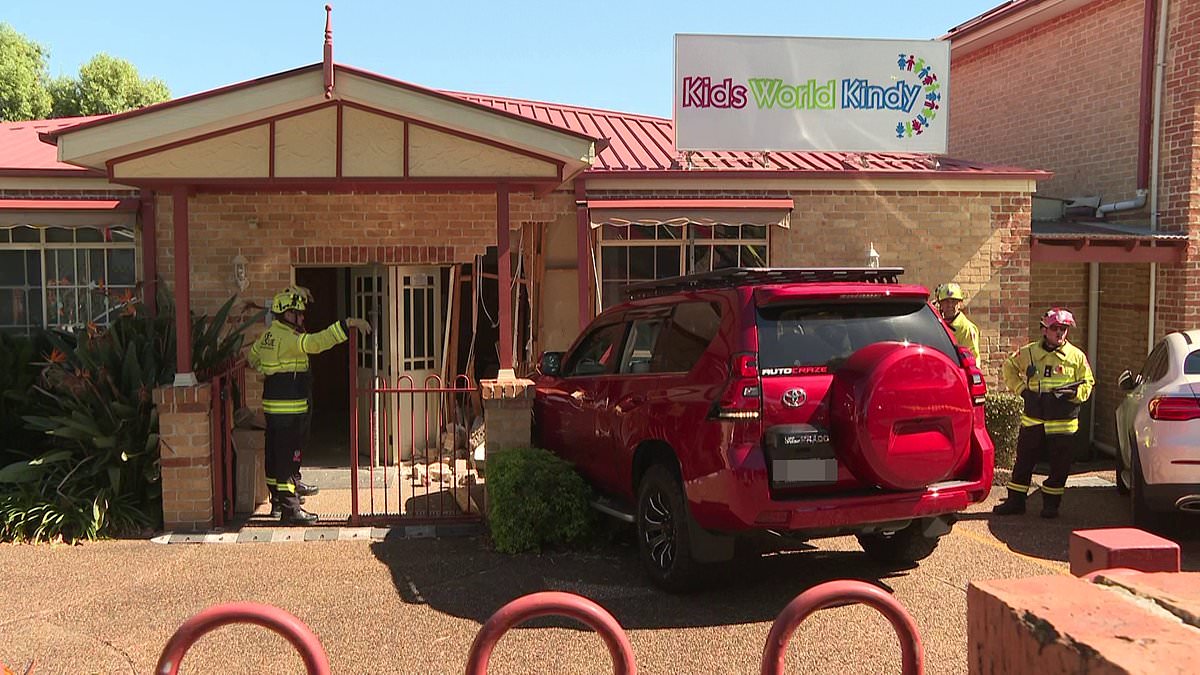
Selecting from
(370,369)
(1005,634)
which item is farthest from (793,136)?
(1005,634)

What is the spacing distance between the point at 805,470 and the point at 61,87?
1165 inches

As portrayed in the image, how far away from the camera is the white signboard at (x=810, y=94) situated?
9.67 metres

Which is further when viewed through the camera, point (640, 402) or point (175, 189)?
point (175, 189)

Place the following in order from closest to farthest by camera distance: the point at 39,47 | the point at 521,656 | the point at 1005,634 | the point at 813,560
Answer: the point at 1005,634 → the point at 521,656 → the point at 813,560 → the point at 39,47

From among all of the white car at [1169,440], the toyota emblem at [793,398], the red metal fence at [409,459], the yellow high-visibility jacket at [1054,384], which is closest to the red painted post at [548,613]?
the toyota emblem at [793,398]

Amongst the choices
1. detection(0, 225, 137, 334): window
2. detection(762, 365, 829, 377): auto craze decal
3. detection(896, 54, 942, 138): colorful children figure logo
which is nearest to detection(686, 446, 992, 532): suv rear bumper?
detection(762, 365, 829, 377): auto craze decal

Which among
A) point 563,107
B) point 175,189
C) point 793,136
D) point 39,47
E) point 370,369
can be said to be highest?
point 39,47

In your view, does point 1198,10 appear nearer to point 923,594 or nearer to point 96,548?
point 923,594

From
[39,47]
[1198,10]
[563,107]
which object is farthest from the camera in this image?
[39,47]

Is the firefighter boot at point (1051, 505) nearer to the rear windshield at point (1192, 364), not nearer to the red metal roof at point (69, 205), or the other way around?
the rear windshield at point (1192, 364)

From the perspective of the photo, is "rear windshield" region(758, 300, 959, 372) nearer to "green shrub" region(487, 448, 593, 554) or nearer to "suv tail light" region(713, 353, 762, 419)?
"suv tail light" region(713, 353, 762, 419)

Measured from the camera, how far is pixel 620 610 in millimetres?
5133

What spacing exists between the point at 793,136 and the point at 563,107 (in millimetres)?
3423

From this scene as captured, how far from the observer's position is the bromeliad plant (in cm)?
659
